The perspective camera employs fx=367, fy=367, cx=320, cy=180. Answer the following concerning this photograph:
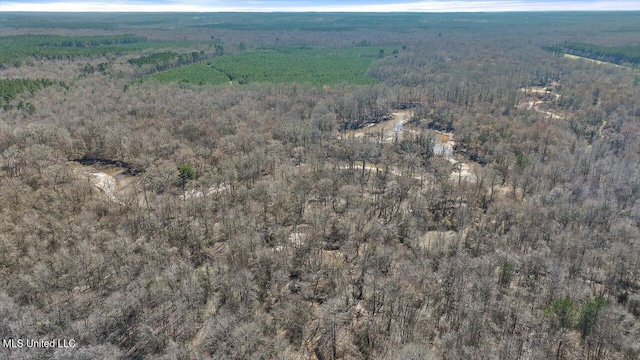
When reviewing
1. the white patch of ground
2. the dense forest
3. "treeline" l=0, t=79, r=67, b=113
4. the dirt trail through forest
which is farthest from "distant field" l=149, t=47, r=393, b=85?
the white patch of ground

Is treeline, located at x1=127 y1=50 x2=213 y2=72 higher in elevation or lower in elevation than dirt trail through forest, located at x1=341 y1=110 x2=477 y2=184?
higher

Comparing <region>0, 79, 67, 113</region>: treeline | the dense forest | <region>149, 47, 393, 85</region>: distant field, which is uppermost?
<region>149, 47, 393, 85</region>: distant field

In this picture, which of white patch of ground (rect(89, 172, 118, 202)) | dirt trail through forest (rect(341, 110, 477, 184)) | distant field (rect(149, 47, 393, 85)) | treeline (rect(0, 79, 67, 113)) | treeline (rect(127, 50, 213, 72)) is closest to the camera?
white patch of ground (rect(89, 172, 118, 202))

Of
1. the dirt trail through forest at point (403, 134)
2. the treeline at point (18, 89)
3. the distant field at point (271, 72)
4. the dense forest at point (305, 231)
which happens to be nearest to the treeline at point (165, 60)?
the distant field at point (271, 72)

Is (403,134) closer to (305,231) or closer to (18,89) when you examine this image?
(305,231)

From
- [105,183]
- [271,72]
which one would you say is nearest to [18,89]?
[105,183]

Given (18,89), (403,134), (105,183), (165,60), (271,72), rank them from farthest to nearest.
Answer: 1. (165,60)
2. (271,72)
3. (18,89)
4. (403,134)
5. (105,183)

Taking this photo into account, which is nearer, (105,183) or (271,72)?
(105,183)

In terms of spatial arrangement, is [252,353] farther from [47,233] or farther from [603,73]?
[603,73]

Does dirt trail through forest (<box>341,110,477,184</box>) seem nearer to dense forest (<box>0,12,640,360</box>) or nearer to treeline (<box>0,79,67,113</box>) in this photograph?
dense forest (<box>0,12,640,360</box>)
